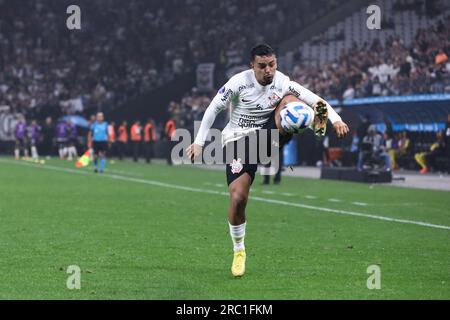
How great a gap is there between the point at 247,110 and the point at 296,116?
81 centimetres

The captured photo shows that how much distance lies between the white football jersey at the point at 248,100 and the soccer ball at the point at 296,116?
0.30 metres

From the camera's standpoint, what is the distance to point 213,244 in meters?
14.3

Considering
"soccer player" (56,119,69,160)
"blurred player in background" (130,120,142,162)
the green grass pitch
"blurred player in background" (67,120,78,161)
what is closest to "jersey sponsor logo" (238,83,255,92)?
the green grass pitch

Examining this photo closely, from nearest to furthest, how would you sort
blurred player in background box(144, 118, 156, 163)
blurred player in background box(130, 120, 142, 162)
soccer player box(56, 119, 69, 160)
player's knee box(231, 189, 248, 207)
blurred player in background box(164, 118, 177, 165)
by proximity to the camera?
player's knee box(231, 189, 248, 207)
blurred player in background box(164, 118, 177, 165)
blurred player in background box(144, 118, 156, 163)
blurred player in background box(130, 120, 142, 162)
soccer player box(56, 119, 69, 160)

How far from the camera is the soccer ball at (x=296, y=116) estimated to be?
11.0m

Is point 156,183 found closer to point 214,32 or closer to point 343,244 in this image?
point 343,244

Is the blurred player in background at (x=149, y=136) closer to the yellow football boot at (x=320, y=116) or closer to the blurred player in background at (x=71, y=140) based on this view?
the blurred player in background at (x=71, y=140)

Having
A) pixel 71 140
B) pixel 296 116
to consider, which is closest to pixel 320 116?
pixel 296 116

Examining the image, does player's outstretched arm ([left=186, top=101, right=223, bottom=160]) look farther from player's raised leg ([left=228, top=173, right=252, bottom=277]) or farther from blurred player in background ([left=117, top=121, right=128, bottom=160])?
blurred player in background ([left=117, top=121, right=128, bottom=160])

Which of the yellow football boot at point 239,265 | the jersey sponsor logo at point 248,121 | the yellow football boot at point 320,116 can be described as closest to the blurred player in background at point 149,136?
the jersey sponsor logo at point 248,121

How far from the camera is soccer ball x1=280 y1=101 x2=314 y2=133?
35.9ft

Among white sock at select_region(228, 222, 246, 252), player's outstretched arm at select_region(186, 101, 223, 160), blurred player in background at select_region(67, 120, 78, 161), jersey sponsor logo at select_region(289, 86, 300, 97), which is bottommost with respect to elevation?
blurred player in background at select_region(67, 120, 78, 161)

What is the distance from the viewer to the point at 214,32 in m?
59.2
